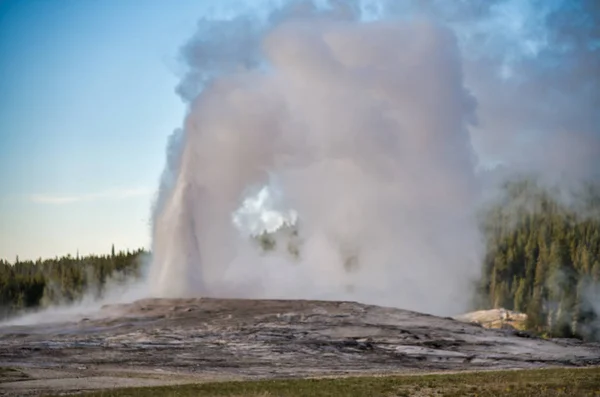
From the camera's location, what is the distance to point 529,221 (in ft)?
606

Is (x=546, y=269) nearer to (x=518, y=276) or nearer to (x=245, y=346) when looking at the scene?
(x=518, y=276)

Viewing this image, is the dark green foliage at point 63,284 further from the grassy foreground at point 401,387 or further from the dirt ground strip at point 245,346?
the grassy foreground at point 401,387

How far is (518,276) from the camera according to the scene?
464 ft

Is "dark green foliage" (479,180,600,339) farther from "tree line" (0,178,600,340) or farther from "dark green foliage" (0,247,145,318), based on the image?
"dark green foliage" (0,247,145,318)

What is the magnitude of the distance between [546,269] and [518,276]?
14585mm

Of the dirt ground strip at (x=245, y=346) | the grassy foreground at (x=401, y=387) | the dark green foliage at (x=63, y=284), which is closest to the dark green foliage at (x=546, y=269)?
the dirt ground strip at (x=245, y=346)

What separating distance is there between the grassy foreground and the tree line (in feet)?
194

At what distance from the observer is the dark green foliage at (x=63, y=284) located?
122 meters

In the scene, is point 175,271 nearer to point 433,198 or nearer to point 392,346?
point 392,346

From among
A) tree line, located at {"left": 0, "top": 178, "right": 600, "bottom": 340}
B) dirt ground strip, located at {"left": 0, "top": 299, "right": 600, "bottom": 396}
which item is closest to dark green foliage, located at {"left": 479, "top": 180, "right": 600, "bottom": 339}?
tree line, located at {"left": 0, "top": 178, "right": 600, "bottom": 340}

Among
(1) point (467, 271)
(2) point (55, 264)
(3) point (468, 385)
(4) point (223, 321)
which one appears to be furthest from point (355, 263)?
(2) point (55, 264)

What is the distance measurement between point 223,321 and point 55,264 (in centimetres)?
11548

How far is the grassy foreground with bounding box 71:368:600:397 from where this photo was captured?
3114cm

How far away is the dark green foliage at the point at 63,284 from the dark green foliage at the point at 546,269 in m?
55.3
